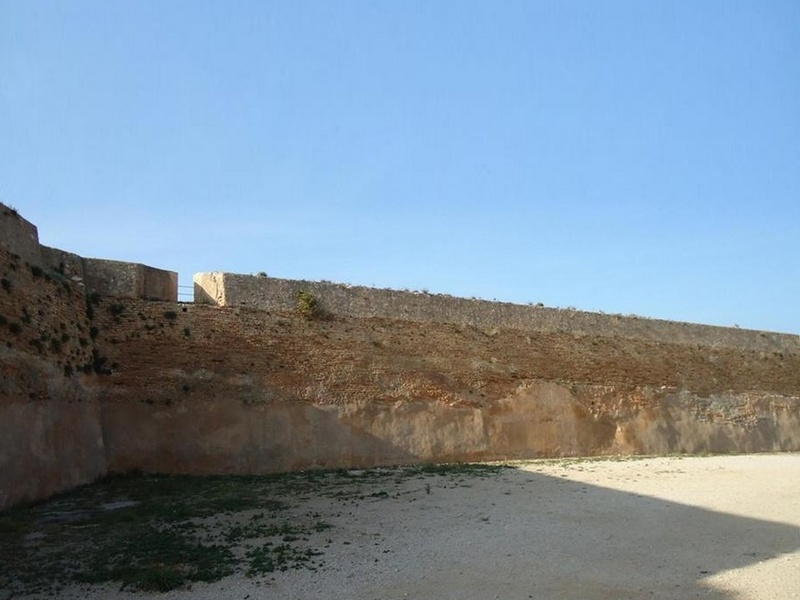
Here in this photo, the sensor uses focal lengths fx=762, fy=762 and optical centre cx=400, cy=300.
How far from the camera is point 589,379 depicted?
18.1m

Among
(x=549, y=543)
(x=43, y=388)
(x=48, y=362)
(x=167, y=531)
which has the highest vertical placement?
(x=48, y=362)

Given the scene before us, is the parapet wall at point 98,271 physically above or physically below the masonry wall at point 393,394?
above

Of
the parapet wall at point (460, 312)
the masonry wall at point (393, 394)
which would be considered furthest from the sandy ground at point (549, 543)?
the parapet wall at point (460, 312)

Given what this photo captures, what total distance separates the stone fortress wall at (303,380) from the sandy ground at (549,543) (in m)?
2.96

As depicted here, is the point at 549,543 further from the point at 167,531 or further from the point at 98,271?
the point at 98,271

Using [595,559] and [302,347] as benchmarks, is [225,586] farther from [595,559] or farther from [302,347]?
[302,347]

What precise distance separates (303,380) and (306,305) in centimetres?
148

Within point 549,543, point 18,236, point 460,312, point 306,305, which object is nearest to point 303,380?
point 306,305

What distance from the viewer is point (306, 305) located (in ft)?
48.2

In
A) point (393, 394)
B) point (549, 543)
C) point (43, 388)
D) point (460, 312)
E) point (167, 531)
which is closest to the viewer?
point (549, 543)

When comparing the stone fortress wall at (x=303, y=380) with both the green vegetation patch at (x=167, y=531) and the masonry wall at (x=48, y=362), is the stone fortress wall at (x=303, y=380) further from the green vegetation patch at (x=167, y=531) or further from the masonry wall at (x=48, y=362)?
the green vegetation patch at (x=167, y=531)

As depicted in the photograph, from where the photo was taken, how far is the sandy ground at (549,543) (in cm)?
604

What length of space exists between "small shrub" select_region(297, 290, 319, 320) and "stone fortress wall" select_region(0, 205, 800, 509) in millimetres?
140

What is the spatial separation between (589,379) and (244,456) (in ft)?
28.6
